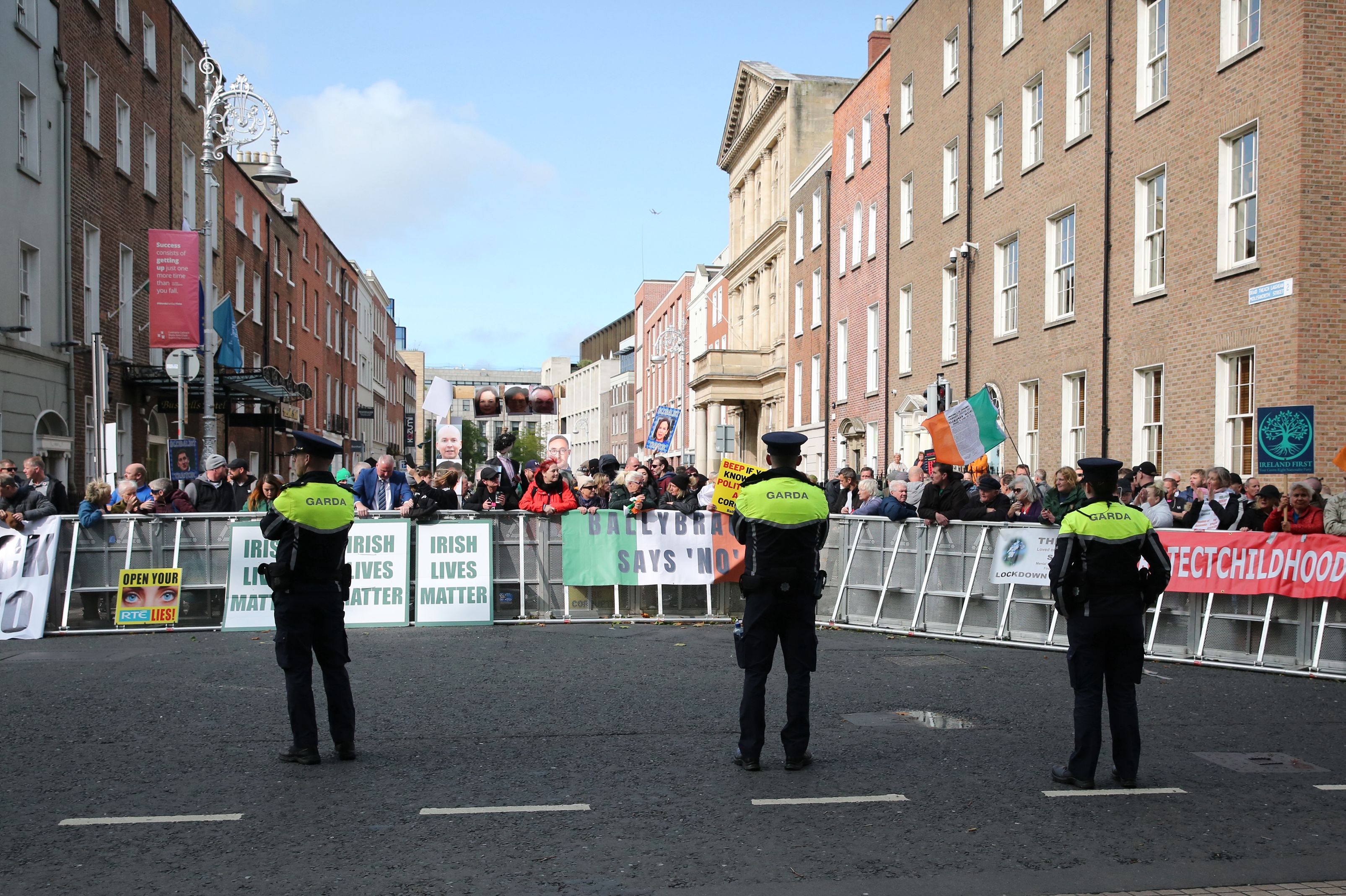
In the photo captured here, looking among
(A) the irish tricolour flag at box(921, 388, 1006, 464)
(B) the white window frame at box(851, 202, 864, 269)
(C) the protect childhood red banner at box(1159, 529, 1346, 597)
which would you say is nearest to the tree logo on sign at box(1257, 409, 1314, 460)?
(C) the protect childhood red banner at box(1159, 529, 1346, 597)

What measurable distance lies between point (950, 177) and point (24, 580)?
2212cm

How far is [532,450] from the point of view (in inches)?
4124

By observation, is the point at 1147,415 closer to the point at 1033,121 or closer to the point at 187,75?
the point at 1033,121

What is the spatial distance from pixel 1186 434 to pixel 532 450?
88.6 m

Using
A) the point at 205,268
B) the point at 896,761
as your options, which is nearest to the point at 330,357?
the point at 205,268

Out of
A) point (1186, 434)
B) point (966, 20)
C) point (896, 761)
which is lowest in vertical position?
point (896, 761)

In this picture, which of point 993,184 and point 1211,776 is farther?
point 993,184

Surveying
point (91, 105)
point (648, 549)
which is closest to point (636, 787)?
point (648, 549)

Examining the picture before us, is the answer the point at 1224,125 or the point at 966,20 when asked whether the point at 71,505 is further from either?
the point at 966,20

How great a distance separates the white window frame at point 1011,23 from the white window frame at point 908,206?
5773 mm

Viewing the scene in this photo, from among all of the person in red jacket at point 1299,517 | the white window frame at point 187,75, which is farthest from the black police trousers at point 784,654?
the white window frame at point 187,75

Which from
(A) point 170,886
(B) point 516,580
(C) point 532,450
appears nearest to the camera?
(A) point 170,886

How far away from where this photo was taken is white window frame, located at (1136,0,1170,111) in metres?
19.5

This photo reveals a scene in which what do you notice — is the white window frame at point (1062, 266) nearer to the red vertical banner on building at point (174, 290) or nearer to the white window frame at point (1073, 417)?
the white window frame at point (1073, 417)
